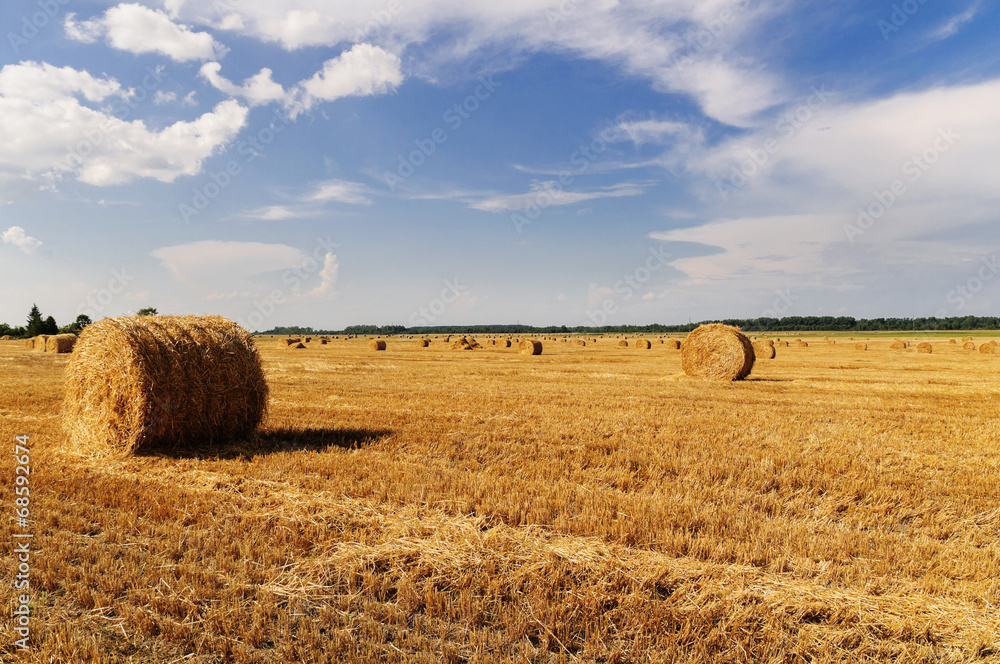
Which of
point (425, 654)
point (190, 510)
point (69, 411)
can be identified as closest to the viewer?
point (425, 654)

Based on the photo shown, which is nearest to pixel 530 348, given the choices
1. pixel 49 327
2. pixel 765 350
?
pixel 765 350

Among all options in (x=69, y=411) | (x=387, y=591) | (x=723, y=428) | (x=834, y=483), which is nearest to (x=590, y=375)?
(x=723, y=428)

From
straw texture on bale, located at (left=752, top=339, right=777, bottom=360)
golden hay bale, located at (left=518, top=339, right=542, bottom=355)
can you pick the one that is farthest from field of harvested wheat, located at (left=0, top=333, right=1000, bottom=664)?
golden hay bale, located at (left=518, top=339, right=542, bottom=355)

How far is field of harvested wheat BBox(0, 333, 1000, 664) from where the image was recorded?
3.36m

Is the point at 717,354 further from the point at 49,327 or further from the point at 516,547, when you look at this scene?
the point at 49,327

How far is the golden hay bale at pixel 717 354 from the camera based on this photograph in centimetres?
2095

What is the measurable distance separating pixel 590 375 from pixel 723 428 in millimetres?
11870

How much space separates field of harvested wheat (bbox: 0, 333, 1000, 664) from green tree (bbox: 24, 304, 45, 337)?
8201 centimetres

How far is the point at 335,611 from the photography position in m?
3.60

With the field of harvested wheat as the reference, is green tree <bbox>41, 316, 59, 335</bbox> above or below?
above

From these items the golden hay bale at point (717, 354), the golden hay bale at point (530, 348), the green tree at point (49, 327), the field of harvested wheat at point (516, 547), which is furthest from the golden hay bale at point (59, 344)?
the green tree at point (49, 327)

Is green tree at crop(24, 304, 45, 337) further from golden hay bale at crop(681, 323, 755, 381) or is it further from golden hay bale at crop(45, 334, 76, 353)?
golden hay bale at crop(681, 323, 755, 381)

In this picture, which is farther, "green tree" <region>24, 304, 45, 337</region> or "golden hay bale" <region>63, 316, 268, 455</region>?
"green tree" <region>24, 304, 45, 337</region>

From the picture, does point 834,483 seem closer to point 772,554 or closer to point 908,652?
point 772,554
